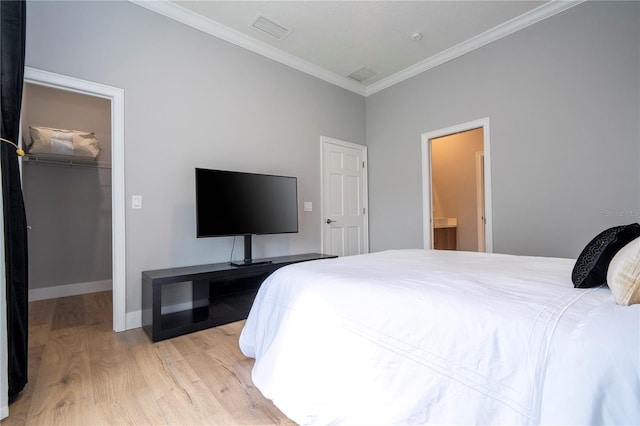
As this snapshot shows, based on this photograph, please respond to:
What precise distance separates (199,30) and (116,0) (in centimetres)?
70

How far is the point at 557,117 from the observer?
9.18ft

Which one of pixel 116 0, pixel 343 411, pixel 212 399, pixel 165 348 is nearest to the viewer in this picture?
pixel 343 411

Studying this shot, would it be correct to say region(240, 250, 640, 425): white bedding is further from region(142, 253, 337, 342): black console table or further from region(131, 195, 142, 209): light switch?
region(131, 195, 142, 209): light switch

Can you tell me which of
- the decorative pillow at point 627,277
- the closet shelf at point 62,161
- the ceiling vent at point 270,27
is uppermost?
the ceiling vent at point 270,27

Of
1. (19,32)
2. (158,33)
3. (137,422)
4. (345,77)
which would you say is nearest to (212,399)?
(137,422)

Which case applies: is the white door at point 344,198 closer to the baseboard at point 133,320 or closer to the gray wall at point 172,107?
the gray wall at point 172,107

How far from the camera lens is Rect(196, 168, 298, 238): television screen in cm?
271

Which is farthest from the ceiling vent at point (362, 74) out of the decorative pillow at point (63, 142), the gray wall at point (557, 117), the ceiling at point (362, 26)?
the decorative pillow at point (63, 142)

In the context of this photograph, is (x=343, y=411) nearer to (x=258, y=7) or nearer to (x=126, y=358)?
(x=126, y=358)

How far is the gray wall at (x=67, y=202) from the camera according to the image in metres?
3.47

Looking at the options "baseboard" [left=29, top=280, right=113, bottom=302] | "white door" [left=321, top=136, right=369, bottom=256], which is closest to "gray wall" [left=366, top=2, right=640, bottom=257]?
"white door" [left=321, top=136, right=369, bottom=256]

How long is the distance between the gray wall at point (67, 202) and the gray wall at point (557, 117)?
14.6ft

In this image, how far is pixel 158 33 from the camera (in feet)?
9.05

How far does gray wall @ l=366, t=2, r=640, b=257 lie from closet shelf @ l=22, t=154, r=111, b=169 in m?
4.37
